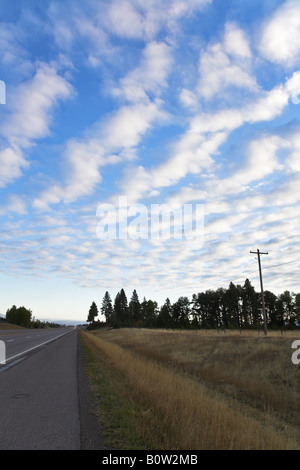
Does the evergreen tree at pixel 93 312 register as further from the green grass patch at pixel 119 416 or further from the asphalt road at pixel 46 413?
the green grass patch at pixel 119 416

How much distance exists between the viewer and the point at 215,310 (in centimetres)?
12975

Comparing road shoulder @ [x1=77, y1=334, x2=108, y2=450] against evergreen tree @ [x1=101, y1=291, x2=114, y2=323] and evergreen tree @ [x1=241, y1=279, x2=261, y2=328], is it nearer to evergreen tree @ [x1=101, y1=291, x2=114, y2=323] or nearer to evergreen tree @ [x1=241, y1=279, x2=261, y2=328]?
evergreen tree @ [x1=241, y1=279, x2=261, y2=328]

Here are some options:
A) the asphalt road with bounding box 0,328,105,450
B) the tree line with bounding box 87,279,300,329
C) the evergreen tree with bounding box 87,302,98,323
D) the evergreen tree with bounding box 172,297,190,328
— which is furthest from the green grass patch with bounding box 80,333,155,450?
the evergreen tree with bounding box 87,302,98,323

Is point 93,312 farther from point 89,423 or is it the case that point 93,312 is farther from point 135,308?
point 89,423

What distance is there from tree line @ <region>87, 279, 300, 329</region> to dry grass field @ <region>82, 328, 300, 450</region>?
262 ft

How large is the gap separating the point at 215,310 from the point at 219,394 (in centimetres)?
12162

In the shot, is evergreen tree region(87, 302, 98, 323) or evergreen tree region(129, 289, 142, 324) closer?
evergreen tree region(129, 289, 142, 324)

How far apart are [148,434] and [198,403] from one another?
2.89 m

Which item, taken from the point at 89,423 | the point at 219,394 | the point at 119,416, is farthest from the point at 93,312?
the point at 89,423

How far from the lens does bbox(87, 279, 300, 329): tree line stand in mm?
111500
